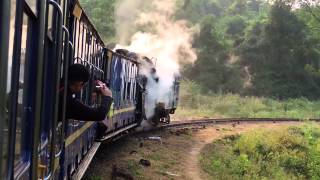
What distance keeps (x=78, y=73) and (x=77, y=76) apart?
0.03 metres

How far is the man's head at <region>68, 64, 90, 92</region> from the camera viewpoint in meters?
4.49

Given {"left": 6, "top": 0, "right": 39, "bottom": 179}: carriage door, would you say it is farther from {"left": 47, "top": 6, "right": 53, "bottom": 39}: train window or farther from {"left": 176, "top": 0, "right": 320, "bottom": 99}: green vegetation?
{"left": 176, "top": 0, "right": 320, "bottom": 99}: green vegetation

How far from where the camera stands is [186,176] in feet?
42.9

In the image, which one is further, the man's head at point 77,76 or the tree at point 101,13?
the tree at point 101,13

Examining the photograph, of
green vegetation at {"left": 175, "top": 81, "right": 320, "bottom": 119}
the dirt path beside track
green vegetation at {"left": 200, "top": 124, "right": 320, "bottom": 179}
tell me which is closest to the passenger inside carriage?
the dirt path beside track

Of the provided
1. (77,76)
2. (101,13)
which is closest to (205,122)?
(101,13)

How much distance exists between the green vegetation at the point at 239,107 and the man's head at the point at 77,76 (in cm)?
2895

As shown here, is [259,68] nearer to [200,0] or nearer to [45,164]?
[200,0]

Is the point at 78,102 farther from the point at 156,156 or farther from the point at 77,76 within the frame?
the point at 156,156

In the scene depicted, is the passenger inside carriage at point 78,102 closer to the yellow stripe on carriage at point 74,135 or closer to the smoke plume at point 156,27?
the yellow stripe on carriage at point 74,135

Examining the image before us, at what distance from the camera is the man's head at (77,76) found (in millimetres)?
4488

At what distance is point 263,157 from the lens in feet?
61.7

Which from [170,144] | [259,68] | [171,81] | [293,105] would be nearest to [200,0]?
[259,68]

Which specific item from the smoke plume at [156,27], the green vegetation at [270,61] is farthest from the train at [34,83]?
the green vegetation at [270,61]
